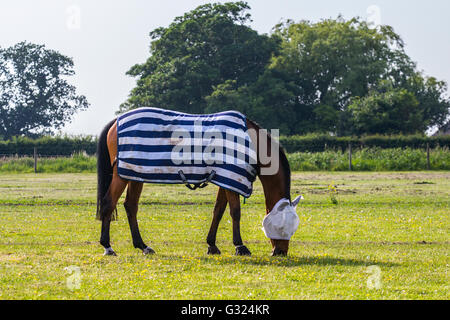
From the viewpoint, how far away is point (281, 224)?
29.9 feet

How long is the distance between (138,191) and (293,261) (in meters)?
2.91

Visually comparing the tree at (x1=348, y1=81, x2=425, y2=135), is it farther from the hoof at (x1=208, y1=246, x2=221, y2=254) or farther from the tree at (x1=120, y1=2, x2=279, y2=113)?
the hoof at (x1=208, y1=246, x2=221, y2=254)

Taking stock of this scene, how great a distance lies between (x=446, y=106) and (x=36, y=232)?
221 feet

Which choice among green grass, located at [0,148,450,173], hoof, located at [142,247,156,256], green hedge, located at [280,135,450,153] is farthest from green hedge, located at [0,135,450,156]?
hoof, located at [142,247,156,256]

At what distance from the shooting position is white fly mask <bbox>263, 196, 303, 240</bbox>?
912 cm

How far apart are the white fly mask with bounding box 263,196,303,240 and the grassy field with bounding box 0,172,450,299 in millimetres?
424

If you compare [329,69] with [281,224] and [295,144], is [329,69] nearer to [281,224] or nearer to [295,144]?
[295,144]

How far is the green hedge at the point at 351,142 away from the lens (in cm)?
4247

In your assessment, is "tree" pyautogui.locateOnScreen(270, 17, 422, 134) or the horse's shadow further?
"tree" pyautogui.locateOnScreen(270, 17, 422, 134)

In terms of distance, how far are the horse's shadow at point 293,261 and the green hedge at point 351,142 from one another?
109ft

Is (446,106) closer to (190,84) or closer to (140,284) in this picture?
(190,84)

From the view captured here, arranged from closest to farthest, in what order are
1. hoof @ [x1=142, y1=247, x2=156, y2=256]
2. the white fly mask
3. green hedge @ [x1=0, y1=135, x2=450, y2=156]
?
the white fly mask
hoof @ [x1=142, y1=247, x2=156, y2=256]
green hedge @ [x1=0, y1=135, x2=450, y2=156]
